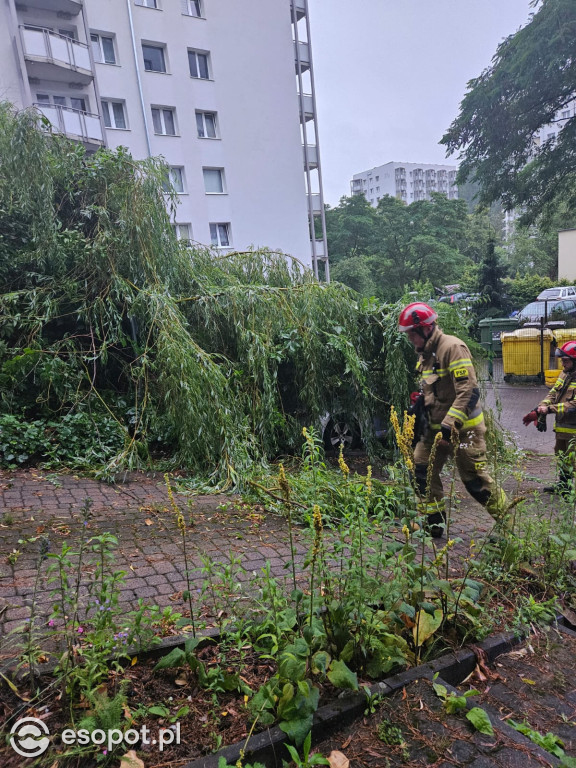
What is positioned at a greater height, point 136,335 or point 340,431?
point 136,335

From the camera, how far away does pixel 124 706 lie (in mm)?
1921

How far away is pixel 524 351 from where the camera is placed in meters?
13.7

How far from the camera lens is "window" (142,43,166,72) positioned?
2270 cm

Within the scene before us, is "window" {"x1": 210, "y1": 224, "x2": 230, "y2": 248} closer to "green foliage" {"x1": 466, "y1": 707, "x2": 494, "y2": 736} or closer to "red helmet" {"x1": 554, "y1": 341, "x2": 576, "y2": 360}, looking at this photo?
"red helmet" {"x1": 554, "y1": 341, "x2": 576, "y2": 360}

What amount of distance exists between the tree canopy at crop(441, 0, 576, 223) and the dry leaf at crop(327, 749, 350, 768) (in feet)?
56.7

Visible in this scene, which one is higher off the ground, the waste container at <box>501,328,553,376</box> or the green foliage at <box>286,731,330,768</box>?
the green foliage at <box>286,731,330,768</box>

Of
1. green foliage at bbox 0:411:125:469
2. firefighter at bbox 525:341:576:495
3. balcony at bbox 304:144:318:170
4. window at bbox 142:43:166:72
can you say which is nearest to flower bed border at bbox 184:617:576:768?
firefighter at bbox 525:341:576:495

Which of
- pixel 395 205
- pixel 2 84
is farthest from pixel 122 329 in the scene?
pixel 395 205

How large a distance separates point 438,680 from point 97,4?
1061 inches

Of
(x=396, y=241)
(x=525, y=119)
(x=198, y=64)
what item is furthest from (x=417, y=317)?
(x=396, y=241)

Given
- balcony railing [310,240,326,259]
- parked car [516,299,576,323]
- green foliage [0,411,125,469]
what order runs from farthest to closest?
balcony railing [310,240,326,259], parked car [516,299,576,323], green foliage [0,411,125,469]

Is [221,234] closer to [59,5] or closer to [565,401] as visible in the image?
[59,5]

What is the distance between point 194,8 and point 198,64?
254cm

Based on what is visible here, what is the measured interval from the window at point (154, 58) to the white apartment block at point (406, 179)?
108916mm
